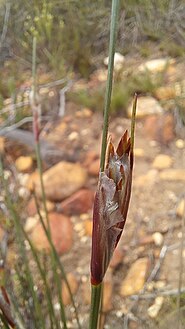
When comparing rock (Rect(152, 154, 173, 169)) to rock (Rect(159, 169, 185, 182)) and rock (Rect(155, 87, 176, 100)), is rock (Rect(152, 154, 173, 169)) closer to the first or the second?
rock (Rect(159, 169, 185, 182))

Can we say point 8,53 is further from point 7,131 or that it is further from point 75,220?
point 75,220

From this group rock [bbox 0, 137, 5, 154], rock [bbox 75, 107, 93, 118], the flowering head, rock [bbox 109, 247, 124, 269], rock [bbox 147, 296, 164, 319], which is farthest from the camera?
rock [bbox 75, 107, 93, 118]

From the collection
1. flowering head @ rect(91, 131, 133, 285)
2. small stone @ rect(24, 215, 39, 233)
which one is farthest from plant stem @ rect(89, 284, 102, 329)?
small stone @ rect(24, 215, 39, 233)

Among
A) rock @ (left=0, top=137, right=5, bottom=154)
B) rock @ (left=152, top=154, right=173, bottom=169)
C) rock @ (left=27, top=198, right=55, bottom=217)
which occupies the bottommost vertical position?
rock @ (left=27, top=198, right=55, bottom=217)

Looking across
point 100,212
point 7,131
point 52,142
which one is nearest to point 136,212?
point 52,142

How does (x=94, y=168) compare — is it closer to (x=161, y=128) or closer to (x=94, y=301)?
(x=161, y=128)

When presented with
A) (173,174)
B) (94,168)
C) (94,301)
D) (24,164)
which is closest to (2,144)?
(24,164)
